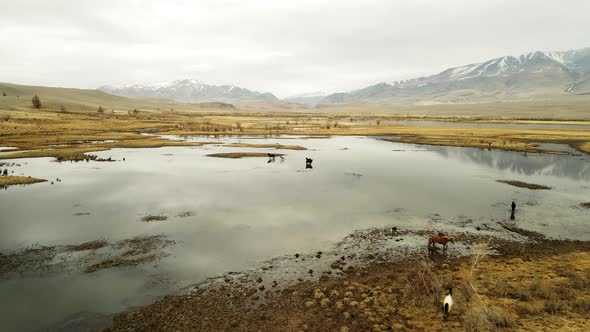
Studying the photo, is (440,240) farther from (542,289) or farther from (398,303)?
(398,303)

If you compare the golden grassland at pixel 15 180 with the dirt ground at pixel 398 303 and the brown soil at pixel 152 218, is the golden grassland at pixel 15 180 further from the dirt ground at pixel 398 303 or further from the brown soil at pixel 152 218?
the dirt ground at pixel 398 303

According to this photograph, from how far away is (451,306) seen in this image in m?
14.1

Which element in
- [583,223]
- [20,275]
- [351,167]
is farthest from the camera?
[351,167]

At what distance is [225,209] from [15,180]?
2375 cm

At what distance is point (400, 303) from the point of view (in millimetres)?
14602

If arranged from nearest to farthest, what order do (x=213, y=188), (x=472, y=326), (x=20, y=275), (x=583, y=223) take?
(x=472, y=326) < (x=20, y=275) < (x=583, y=223) < (x=213, y=188)

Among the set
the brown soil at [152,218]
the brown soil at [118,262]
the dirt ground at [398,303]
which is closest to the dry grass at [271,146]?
the brown soil at [152,218]

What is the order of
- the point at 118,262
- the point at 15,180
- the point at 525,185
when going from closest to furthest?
the point at 118,262
the point at 15,180
the point at 525,185

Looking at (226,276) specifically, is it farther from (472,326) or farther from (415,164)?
(415,164)

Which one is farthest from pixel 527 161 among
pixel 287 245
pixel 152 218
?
pixel 152 218

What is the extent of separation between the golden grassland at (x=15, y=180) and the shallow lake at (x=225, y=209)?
194 centimetres

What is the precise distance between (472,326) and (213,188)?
27.1 meters

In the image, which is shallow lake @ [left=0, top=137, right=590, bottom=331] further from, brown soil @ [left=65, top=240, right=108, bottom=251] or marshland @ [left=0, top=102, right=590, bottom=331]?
brown soil @ [left=65, top=240, right=108, bottom=251]

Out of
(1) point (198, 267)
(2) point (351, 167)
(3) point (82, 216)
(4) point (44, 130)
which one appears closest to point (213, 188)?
(3) point (82, 216)
